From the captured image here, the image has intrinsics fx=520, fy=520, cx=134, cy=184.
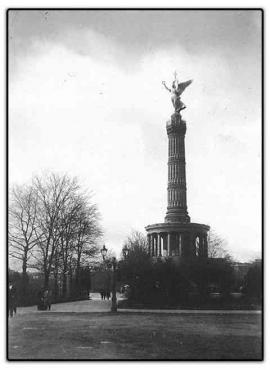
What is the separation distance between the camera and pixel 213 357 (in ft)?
45.3

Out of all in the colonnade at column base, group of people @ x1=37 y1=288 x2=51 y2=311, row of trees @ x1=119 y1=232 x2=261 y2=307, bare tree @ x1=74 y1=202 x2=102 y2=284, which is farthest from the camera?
the colonnade at column base

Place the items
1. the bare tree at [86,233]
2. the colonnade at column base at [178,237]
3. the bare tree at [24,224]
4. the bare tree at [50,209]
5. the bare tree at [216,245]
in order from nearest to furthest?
the bare tree at [24,224] → the bare tree at [50,209] → the bare tree at [86,233] → the colonnade at column base at [178,237] → the bare tree at [216,245]

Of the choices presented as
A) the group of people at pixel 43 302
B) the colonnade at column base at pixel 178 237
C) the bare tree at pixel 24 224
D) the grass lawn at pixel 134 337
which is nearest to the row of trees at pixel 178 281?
the group of people at pixel 43 302

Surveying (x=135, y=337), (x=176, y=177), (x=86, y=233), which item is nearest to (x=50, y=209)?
(x=86, y=233)

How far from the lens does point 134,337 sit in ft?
56.6

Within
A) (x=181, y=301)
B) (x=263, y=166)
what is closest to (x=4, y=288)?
(x=263, y=166)

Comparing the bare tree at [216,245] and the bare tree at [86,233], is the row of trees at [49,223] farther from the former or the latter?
the bare tree at [216,245]

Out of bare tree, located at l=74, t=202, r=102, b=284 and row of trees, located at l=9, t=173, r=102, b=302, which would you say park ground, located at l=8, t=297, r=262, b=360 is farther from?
bare tree, located at l=74, t=202, r=102, b=284

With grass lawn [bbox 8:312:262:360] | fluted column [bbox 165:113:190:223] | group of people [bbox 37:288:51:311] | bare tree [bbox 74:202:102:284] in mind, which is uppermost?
fluted column [bbox 165:113:190:223]

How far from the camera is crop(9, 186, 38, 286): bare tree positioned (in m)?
33.2

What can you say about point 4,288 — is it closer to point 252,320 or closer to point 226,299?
point 252,320

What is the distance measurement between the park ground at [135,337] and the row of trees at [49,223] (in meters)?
9.70

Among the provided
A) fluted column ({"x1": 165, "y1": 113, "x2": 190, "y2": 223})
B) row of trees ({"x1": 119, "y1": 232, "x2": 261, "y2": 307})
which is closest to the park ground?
row of trees ({"x1": 119, "y1": 232, "x2": 261, "y2": 307})

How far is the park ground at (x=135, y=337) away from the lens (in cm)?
1401
